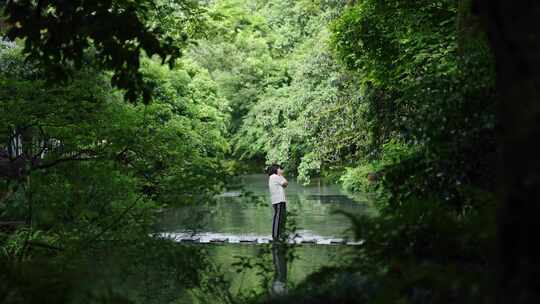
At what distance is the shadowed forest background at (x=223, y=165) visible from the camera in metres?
3.18

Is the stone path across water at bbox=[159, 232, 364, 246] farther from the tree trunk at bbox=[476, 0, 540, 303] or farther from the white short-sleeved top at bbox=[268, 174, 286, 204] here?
the tree trunk at bbox=[476, 0, 540, 303]

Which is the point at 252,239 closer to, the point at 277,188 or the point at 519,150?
the point at 277,188

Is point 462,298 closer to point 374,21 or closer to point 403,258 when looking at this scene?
point 403,258

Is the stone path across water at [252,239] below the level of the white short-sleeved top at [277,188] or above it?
below

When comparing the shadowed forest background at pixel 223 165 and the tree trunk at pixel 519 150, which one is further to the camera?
the shadowed forest background at pixel 223 165

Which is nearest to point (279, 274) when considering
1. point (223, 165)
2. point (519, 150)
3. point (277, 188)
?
point (223, 165)

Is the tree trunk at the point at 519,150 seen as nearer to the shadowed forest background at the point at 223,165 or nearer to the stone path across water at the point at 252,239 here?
the shadowed forest background at the point at 223,165

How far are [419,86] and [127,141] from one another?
5191mm

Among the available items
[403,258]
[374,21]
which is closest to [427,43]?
[374,21]

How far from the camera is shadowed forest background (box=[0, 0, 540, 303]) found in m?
3.18

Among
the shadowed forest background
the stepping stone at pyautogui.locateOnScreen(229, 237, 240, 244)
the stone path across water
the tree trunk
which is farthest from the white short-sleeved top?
the tree trunk

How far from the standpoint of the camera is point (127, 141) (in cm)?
1202

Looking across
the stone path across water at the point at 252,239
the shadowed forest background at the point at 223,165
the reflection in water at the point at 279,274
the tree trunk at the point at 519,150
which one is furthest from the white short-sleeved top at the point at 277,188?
the tree trunk at the point at 519,150

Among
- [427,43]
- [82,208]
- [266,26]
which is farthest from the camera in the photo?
[266,26]
